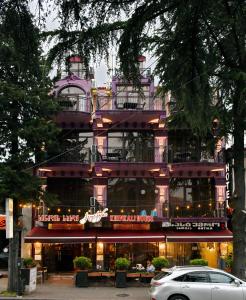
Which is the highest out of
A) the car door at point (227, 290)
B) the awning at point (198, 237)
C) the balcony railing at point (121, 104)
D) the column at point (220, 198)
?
the balcony railing at point (121, 104)

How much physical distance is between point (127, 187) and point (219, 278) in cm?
1724

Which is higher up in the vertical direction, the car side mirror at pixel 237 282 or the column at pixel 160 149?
the column at pixel 160 149

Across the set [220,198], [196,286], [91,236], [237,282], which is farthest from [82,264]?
[220,198]

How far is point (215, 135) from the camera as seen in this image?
17859mm

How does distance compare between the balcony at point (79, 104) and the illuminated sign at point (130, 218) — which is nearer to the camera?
the illuminated sign at point (130, 218)

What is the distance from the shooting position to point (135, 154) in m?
34.4

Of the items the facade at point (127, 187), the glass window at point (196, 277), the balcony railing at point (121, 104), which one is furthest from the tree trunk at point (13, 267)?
the balcony railing at point (121, 104)

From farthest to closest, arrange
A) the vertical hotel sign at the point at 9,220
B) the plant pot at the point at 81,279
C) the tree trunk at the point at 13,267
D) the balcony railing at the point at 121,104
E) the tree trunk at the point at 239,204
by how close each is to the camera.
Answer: the balcony railing at the point at 121,104 → the plant pot at the point at 81,279 → the tree trunk at the point at 13,267 → the vertical hotel sign at the point at 9,220 → the tree trunk at the point at 239,204

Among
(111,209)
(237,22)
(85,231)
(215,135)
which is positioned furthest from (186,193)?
(237,22)

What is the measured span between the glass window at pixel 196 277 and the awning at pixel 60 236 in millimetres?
13483

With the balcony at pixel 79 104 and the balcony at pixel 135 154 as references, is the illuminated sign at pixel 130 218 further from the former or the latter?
the balcony at pixel 79 104

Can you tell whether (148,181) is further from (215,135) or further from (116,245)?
(215,135)

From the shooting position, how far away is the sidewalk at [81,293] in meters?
22.4

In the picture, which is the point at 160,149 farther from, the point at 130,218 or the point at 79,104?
the point at 79,104
